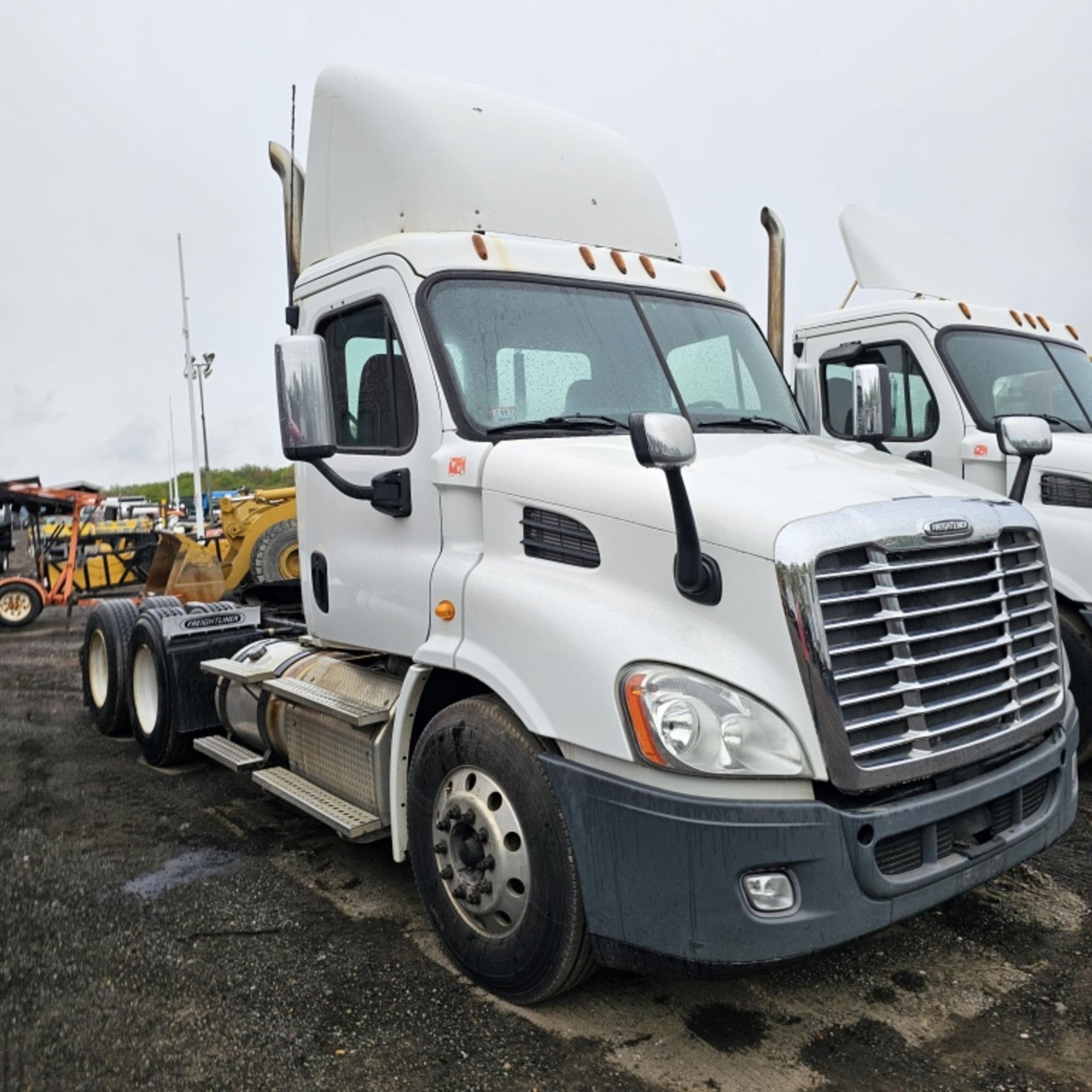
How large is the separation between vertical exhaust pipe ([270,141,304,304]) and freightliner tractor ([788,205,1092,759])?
3168 mm

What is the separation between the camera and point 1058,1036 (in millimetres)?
3383

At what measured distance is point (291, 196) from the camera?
564 centimetres

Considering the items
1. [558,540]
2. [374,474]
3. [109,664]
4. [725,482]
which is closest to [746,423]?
[725,482]

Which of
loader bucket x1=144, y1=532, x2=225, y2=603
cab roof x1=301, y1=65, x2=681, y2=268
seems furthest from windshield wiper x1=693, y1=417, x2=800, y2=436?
loader bucket x1=144, y1=532, x2=225, y2=603

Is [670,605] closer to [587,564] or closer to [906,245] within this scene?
[587,564]

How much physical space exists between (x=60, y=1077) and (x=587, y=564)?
2.35 meters

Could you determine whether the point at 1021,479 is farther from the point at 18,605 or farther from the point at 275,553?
the point at 18,605

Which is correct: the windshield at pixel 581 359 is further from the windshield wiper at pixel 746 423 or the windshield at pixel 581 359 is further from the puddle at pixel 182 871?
the puddle at pixel 182 871

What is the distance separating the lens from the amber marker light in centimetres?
302

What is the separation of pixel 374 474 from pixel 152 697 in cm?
345

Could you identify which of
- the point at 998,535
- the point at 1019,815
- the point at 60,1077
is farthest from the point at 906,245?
the point at 60,1077

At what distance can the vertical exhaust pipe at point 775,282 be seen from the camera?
596 centimetres

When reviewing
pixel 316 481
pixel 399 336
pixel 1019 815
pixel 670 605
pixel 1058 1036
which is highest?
pixel 399 336

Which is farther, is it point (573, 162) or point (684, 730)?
point (573, 162)
